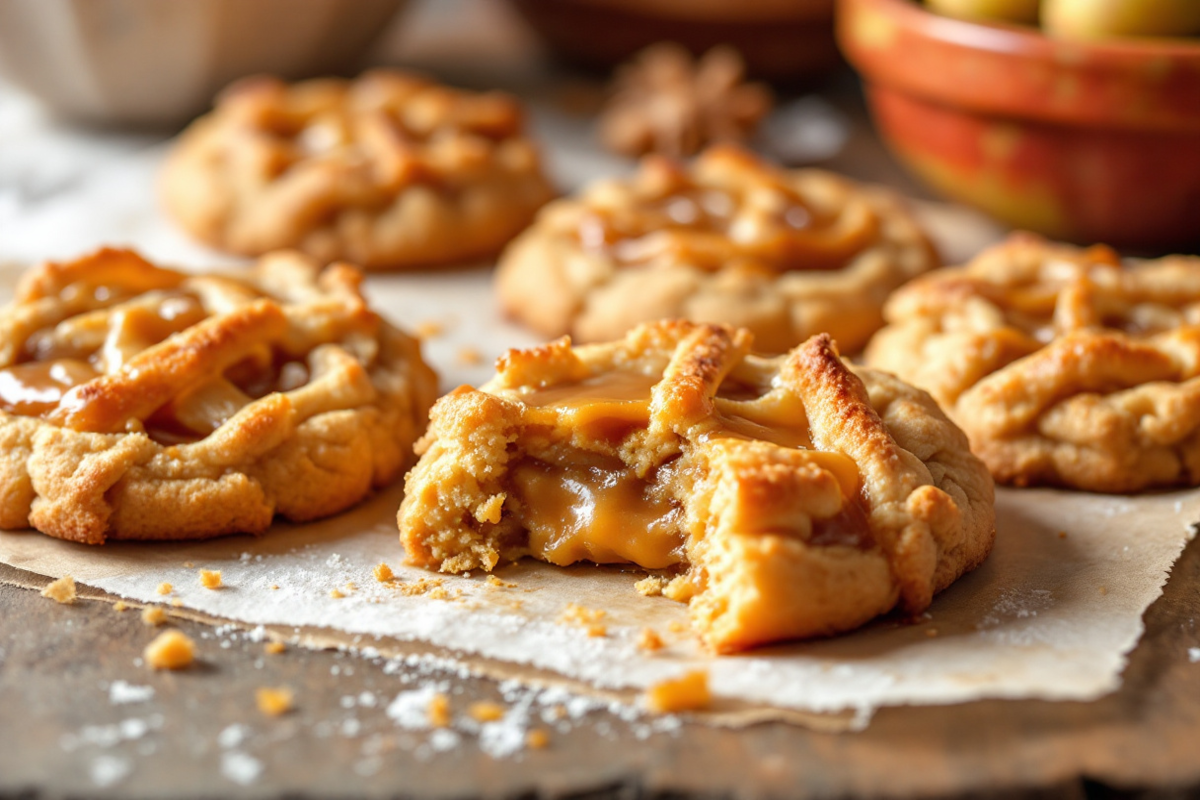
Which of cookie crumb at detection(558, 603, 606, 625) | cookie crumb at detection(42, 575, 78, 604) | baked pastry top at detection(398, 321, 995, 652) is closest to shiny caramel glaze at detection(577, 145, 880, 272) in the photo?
baked pastry top at detection(398, 321, 995, 652)

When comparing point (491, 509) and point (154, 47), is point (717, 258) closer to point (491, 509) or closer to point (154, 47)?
point (491, 509)

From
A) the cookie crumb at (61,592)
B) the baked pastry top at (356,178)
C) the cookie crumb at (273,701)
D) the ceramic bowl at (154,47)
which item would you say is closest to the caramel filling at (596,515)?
the cookie crumb at (273,701)

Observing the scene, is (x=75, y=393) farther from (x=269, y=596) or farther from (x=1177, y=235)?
(x=1177, y=235)

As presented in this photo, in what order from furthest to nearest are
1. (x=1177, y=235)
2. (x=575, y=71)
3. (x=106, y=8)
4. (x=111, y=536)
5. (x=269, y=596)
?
(x=575, y=71) → (x=106, y=8) → (x=1177, y=235) → (x=111, y=536) → (x=269, y=596)

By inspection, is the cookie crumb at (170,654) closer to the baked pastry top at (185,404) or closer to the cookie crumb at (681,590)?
the baked pastry top at (185,404)

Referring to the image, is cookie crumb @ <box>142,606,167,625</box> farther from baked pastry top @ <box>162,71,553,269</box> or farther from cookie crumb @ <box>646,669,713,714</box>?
baked pastry top @ <box>162,71,553,269</box>

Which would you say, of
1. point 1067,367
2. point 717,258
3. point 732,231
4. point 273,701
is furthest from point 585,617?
point 732,231

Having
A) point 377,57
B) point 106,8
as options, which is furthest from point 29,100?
point 377,57
